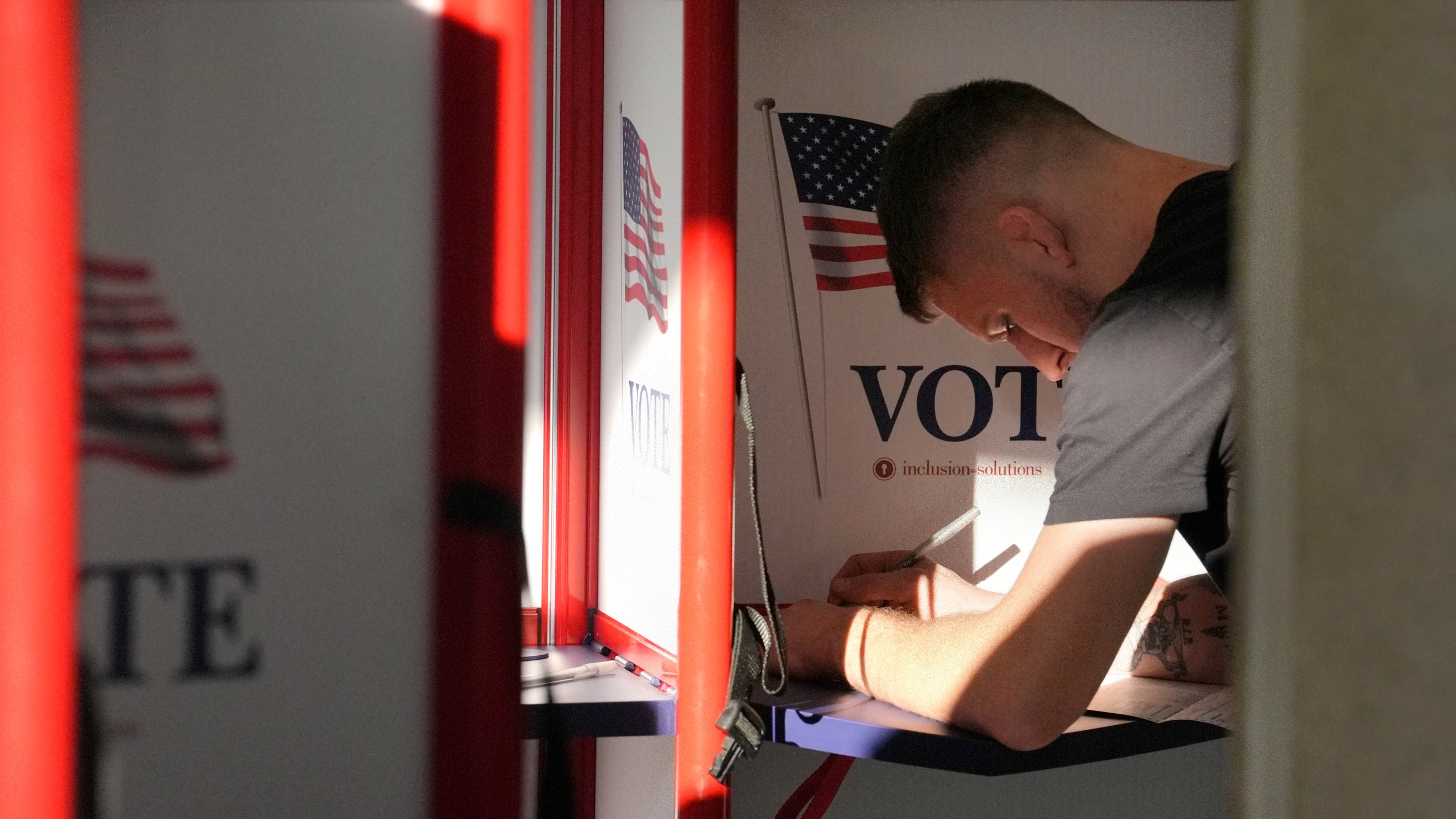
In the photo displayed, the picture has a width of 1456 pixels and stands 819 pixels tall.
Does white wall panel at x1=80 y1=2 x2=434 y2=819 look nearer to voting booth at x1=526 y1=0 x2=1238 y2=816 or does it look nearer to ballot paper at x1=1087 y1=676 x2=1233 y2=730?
voting booth at x1=526 y1=0 x2=1238 y2=816

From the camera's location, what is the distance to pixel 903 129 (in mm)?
1734

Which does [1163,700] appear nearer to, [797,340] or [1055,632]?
[1055,632]

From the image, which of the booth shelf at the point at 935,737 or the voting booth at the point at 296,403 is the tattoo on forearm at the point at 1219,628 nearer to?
the booth shelf at the point at 935,737

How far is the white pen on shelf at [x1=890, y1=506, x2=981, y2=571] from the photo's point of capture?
5.61ft

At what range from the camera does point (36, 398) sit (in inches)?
9.7

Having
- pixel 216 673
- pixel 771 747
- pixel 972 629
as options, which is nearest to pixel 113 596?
pixel 216 673

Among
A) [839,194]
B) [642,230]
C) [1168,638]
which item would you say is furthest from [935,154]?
[1168,638]

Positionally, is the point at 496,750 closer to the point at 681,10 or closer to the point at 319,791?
the point at 319,791

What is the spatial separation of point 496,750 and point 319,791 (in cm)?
5

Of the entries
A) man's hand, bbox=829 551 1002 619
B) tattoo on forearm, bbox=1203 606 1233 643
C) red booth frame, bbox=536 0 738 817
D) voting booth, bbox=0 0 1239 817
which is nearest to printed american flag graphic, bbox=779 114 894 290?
man's hand, bbox=829 551 1002 619

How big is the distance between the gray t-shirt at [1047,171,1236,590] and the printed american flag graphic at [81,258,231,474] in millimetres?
1013

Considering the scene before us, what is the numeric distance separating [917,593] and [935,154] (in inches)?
25.4

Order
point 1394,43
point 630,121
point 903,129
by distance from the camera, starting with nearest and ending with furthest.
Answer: point 1394,43 → point 630,121 → point 903,129

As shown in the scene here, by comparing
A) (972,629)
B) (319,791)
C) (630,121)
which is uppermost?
(630,121)
